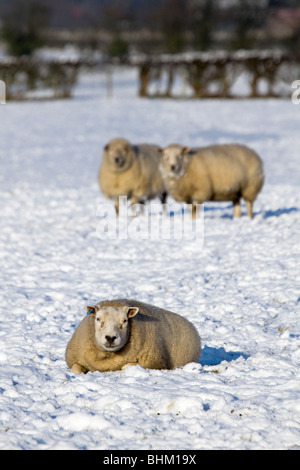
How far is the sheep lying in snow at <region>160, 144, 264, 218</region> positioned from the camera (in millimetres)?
11688

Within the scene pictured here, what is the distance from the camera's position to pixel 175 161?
38.2 feet

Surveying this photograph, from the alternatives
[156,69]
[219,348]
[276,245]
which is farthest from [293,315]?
[156,69]

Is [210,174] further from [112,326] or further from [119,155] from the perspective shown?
[112,326]

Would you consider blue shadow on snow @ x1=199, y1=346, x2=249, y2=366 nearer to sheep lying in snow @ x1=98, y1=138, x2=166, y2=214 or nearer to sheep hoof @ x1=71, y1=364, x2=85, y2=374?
sheep hoof @ x1=71, y1=364, x2=85, y2=374

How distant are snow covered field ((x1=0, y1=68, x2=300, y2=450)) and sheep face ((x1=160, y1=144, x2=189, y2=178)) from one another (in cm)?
94

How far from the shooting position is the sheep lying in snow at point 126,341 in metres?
5.51

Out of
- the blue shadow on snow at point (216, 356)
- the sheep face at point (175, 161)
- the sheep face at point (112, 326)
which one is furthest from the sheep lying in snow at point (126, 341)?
the sheep face at point (175, 161)

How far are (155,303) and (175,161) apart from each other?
424cm

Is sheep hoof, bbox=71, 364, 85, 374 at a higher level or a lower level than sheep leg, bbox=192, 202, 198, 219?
lower

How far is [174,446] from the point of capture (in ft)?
14.1

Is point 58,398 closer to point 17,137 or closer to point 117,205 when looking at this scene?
point 117,205

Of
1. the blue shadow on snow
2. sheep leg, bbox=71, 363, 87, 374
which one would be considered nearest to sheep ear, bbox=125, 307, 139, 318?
sheep leg, bbox=71, 363, 87, 374

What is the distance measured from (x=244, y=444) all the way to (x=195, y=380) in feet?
3.43

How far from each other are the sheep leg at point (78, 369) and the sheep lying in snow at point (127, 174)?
7.13m
